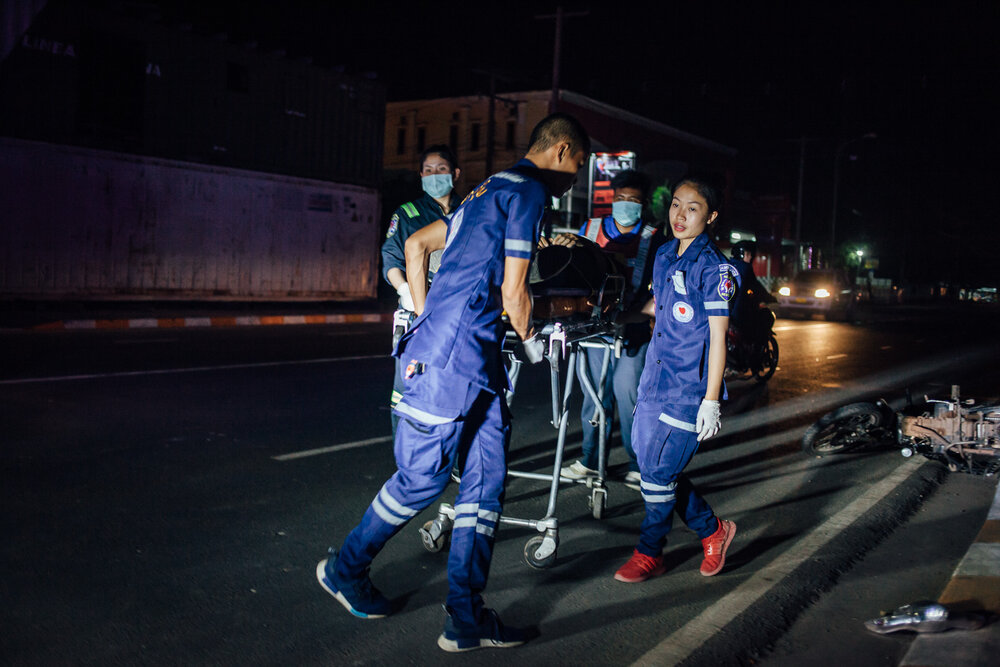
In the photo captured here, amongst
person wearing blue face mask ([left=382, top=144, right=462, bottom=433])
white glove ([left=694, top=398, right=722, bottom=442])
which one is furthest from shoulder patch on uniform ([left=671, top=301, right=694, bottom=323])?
person wearing blue face mask ([left=382, top=144, right=462, bottom=433])

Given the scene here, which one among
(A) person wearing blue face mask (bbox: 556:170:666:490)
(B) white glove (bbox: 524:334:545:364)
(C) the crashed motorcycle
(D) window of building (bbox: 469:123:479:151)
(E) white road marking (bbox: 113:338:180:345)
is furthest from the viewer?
(D) window of building (bbox: 469:123:479:151)

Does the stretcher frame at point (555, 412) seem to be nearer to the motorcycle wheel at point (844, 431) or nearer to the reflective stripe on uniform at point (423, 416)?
the reflective stripe on uniform at point (423, 416)

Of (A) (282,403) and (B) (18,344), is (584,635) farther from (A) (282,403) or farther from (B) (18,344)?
(B) (18,344)

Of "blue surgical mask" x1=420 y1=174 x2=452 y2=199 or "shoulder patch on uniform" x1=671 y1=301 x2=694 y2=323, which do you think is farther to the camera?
"blue surgical mask" x1=420 y1=174 x2=452 y2=199

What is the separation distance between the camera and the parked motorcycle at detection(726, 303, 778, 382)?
10.3m

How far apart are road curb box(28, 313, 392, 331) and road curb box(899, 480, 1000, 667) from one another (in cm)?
1351

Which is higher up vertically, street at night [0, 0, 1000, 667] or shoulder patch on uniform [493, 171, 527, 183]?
shoulder patch on uniform [493, 171, 527, 183]

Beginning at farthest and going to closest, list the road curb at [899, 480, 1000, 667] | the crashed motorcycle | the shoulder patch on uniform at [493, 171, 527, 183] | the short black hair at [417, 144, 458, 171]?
the crashed motorcycle < the short black hair at [417, 144, 458, 171] < the shoulder patch on uniform at [493, 171, 527, 183] < the road curb at [899, 480, 1000, 667]

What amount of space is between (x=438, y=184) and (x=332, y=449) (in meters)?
2.17

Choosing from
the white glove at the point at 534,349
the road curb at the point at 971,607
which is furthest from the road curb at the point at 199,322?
the road curb at the point at 971,607

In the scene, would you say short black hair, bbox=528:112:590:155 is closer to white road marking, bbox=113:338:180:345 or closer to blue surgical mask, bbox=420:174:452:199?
blue surgical mask, bbox=420:174:452:199


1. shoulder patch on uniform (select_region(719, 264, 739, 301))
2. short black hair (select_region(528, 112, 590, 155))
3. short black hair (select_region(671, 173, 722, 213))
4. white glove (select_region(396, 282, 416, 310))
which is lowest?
white glove (select_region(396, 282, 416, 310))

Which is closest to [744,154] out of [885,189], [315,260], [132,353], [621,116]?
[885,189]

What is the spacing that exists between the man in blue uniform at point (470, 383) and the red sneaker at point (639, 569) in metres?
0.81
